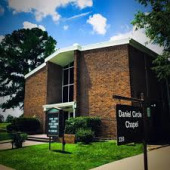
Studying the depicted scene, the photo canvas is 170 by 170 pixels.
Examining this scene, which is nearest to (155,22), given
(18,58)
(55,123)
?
(55,123)

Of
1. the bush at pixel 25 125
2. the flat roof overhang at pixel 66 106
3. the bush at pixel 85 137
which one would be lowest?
the bush at pixel 85 137

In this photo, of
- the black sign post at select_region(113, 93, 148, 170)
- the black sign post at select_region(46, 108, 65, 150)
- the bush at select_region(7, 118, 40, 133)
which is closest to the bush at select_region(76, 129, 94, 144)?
the black sign post at select_region(46, 108, 65, 150)

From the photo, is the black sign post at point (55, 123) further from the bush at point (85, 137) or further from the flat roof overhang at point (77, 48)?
the flat roof overhang at point (77, 48)

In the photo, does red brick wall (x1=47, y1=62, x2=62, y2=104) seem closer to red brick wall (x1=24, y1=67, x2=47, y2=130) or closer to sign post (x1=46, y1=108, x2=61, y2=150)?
red brick wall (x1=24, y1=67, x2=47, y2=130)

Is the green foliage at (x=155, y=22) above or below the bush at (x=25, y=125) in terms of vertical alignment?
above

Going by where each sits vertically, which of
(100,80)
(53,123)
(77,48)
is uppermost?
(77,48)

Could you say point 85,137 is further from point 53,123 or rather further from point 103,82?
point 103,82

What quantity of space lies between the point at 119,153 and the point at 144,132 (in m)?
5.96

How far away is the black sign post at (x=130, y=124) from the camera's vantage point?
321 cm

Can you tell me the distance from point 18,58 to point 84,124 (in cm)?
2317

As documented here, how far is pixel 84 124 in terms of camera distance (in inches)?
575

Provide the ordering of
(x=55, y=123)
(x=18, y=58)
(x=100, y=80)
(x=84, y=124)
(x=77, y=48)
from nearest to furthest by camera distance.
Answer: (x=55, y=123), (x=84, y=124), (x=100, y=80), (x=77, y=48), (x=18, y=58)

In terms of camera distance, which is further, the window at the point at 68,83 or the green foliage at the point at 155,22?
the window at the point at 68,83

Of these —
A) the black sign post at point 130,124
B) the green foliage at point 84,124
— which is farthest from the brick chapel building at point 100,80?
the black sign post at point 130,124
